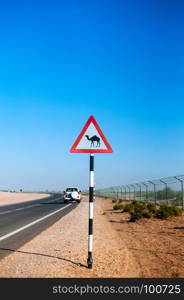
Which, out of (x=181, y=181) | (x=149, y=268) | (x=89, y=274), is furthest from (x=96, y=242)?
(x=181, y=181)

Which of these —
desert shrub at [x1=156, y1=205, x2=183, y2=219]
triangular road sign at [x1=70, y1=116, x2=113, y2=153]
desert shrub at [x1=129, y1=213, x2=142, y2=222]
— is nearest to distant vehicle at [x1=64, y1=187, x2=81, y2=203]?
desert shrub at [x1=156, y1=205, x2=183, y2=219]

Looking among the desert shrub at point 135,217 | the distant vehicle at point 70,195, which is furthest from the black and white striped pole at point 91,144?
the distant vehicle at point 70,195

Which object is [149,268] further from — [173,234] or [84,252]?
[173,234]

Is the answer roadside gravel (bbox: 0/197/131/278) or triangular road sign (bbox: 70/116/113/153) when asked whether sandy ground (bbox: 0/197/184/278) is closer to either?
roadside gravel (bbox: 0/197/131/278)

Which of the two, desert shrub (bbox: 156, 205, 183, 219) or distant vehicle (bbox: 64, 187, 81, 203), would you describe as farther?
distant vehicle (bbox: 64, 187, 81, 203)

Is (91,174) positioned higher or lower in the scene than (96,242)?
higher

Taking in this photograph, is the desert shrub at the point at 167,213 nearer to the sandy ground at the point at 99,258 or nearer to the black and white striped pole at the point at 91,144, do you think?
the sandy ground at the point at 99,258

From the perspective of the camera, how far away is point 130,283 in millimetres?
5586

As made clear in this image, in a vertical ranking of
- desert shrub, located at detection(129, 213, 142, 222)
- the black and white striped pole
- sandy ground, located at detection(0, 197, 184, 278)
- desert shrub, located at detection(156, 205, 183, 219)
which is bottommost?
sandy ground, located at detection(0, 197, 184, 278)

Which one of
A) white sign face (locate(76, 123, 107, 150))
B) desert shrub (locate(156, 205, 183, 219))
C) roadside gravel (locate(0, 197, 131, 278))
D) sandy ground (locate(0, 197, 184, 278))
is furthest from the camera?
desert shrub (locate(156, 205, 183, 219))

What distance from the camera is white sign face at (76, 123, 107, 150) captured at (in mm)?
7098

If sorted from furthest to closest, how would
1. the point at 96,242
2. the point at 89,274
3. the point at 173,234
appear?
1. the point at 173,234
2. the point at 96,242
3. the point at 89,274

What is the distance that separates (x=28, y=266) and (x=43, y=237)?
14.9 feet

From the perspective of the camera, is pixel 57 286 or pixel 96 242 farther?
pixel 96 242
